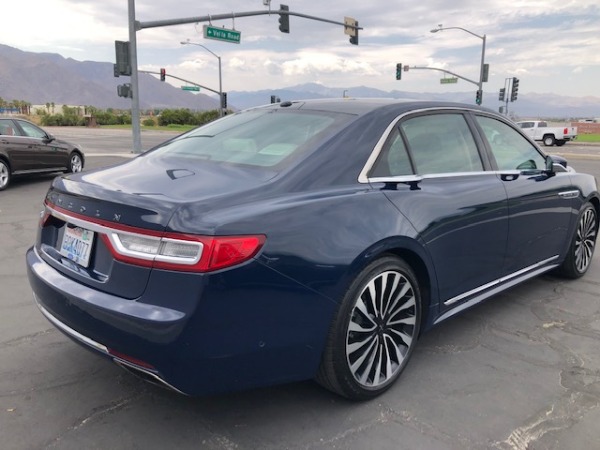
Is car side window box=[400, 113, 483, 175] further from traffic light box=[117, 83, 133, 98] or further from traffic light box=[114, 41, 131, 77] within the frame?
traffic light box=[117, 83, 133, 98]

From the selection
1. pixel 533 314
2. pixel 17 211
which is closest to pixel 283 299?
pixel 533 314

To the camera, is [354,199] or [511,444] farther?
[354,199]

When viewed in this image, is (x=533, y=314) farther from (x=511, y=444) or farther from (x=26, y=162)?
(x=26, y=162)

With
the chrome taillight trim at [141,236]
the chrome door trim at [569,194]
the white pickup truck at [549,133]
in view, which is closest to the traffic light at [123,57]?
the chrome door trim at [569,194]

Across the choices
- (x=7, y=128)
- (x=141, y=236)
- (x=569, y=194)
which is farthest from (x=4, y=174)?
(x=569, y=194)

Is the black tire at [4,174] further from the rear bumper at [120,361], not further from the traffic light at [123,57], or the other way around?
the traffic light at [123,57]

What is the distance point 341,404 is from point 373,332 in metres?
0.43

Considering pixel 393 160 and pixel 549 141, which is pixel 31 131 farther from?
pixel 549 141

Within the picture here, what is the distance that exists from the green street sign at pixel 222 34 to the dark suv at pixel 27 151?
10504 millimetres

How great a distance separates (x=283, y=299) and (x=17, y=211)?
7.23m

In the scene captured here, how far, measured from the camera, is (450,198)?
321 cm

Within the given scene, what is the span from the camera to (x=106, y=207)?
2.41 metres

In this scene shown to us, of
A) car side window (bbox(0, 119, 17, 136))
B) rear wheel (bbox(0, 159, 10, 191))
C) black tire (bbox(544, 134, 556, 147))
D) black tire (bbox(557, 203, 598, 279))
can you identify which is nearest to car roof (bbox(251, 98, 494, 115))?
black tire (bbox(557, 203, 598, 279))

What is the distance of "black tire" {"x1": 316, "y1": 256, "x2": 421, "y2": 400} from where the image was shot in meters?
2.58
